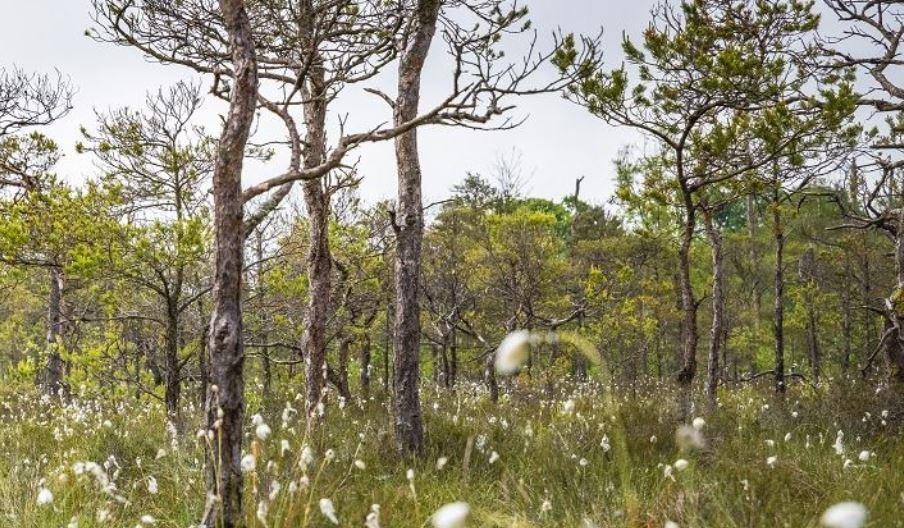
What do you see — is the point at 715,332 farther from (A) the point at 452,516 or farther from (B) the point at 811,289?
(B) the point at 811,289

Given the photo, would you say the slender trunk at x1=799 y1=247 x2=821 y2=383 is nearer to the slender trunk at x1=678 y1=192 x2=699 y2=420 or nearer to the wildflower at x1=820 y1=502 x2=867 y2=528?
the slender trunk at x1=678 y1=192 x2=699 y2=420

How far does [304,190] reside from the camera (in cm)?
871

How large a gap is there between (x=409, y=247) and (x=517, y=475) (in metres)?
2.41

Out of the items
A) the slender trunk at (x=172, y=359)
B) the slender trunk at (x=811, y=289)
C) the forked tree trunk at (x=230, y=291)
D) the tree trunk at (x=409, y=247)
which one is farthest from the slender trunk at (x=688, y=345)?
the slender trunk at (x=811, y=289)

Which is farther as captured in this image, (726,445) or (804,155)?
(804,155)

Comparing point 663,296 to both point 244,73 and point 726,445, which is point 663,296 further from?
point 244,73

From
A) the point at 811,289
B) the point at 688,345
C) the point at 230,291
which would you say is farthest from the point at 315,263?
the point at 811,289

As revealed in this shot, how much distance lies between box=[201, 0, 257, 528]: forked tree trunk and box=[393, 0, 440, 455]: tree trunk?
3.14 m

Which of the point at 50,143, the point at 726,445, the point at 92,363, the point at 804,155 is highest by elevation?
the point at 50,143

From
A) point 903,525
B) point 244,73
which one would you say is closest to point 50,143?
point 244,73

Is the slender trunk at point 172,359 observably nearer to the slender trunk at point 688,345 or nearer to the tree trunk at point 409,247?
the tree trunk at point 409,247

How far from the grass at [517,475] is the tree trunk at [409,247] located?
34 centimetres

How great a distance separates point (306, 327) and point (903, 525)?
675 cm

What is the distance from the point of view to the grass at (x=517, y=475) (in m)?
3.71
